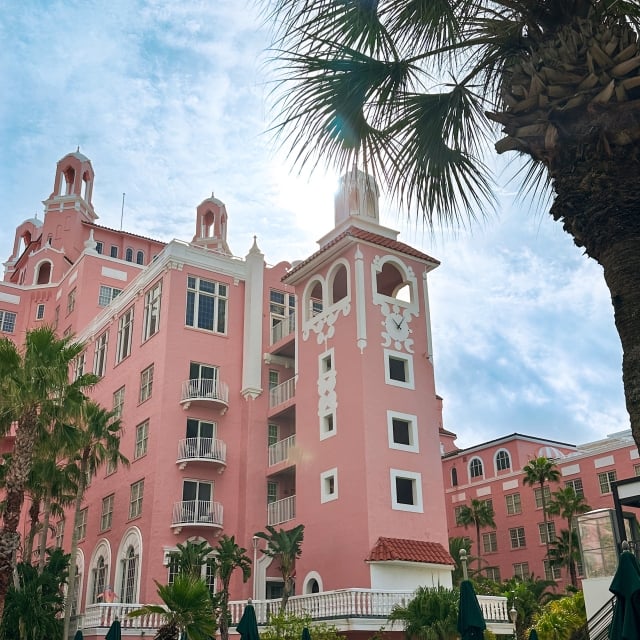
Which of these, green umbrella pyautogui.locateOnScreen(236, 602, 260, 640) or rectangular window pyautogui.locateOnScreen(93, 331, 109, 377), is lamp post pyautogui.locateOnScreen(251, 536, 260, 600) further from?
green umbrella pyautogui.locateOnScreen(236, 602, 260, 640)

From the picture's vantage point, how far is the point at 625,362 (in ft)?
21.4

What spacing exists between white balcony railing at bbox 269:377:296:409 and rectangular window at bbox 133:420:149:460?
5.50 metres

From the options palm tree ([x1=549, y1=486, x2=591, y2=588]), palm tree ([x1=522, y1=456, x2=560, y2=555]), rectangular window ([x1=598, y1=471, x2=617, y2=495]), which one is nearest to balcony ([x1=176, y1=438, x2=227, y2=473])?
palm tree ([x1=549, y1=486, x2=591, y2=588])

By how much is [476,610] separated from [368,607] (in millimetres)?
12080

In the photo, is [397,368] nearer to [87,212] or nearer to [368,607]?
[368,607]

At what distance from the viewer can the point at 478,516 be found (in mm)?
53844

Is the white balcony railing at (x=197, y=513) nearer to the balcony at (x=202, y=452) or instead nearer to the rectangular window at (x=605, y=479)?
the balcony at (x=202, y=452)

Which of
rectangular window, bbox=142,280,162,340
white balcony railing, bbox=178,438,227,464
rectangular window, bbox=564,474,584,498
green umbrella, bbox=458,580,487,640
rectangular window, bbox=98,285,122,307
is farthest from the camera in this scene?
rectangular window, bbox=564,474,584,498

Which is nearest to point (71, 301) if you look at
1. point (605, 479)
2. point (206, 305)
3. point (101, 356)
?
point (101, 356)

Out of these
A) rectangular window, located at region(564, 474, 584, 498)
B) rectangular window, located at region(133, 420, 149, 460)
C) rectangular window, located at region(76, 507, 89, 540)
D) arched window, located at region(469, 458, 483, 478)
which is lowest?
rectangular window, located at region(76, 507, 89, 540)

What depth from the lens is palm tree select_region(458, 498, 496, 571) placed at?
176 ft

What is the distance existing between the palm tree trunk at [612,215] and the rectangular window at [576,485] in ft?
152

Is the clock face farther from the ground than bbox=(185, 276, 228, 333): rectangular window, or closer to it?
closer to it

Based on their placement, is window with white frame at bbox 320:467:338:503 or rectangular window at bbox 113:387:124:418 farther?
rectangular window at bbox 113:387:124:418
